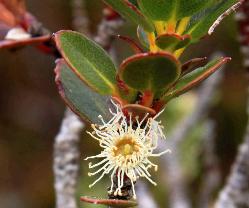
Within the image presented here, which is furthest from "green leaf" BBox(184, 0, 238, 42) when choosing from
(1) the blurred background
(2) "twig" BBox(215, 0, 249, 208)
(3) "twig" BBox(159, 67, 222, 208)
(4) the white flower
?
(1) the blurred background

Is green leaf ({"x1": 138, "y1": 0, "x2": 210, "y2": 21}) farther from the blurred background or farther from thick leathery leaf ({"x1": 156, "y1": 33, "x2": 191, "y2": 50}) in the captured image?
the blurred background

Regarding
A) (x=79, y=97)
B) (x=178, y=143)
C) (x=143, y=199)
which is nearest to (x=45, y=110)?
(x=178, y=143)

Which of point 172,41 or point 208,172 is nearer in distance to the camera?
point 172,41

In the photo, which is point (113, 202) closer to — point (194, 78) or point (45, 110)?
point (194, 78)

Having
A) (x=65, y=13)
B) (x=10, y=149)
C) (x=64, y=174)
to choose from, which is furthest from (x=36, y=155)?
(x=64, y=174)

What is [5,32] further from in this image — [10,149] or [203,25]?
[10,149]

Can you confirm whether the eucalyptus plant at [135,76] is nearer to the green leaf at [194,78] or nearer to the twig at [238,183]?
the green leaf at [194,78]
